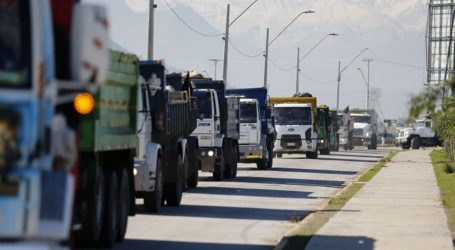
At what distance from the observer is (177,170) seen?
24.3 metres

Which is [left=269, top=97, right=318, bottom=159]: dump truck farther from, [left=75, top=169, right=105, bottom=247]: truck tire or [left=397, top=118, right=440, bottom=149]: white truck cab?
[left=75, top=169, right=105, bottom=247]: truck tire

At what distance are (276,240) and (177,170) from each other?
5612 mm

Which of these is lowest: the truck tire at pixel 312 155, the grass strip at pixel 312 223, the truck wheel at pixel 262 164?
the grass strip at pixel 312 223

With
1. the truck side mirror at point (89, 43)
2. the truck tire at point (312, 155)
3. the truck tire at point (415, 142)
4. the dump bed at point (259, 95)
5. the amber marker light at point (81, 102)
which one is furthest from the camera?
the truck tire at point (415, 142)

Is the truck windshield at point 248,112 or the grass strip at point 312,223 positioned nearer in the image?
the grass strip at point 312,223

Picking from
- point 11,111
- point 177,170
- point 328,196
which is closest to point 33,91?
point 11,111

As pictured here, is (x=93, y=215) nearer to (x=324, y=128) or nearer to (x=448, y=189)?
(x=448, y=189)

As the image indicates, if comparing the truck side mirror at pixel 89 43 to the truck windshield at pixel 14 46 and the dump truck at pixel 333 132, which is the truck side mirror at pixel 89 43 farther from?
the dump truck at pixel 333 132

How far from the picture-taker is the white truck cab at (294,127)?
5534 centimetres

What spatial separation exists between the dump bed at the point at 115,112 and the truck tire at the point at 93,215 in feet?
1.54

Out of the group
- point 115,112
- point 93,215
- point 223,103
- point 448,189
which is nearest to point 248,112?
point 223,103

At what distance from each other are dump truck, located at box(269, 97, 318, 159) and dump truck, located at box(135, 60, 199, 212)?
1137 inches

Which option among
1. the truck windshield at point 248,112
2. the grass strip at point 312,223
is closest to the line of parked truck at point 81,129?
the grass strip at point 312,223

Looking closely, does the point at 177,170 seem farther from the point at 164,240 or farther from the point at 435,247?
the point at 435,247
